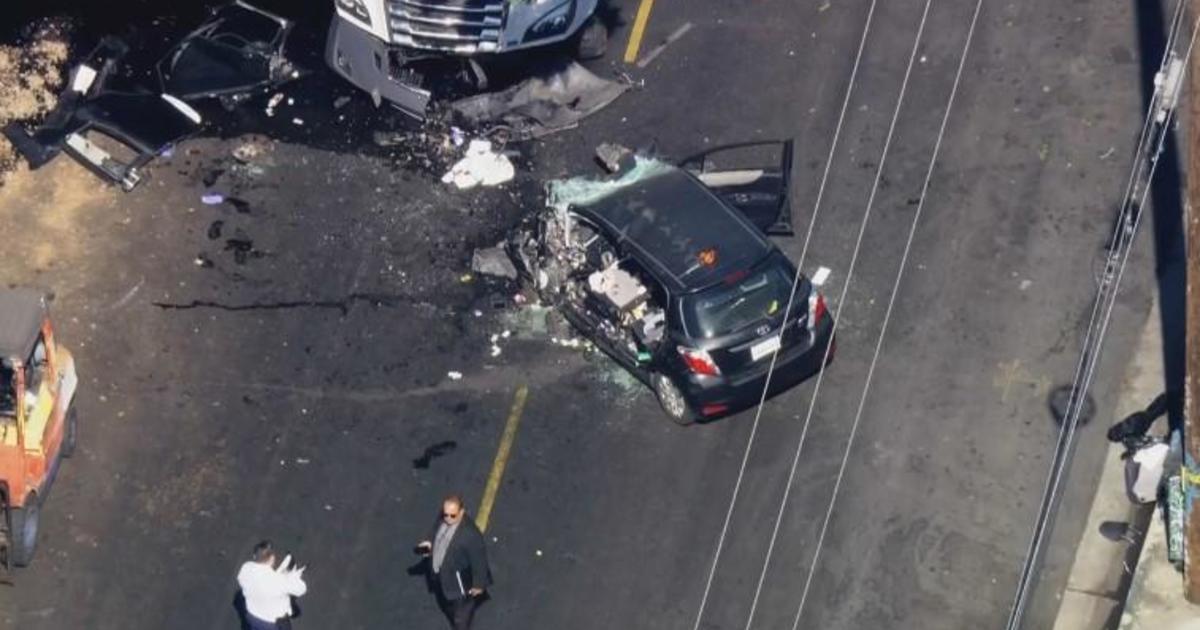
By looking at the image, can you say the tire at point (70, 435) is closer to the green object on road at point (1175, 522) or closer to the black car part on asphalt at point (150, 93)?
the black car part on asphalt at point (150, 93)

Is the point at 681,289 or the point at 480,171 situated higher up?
the point at 681,289

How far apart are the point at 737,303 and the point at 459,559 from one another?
3.94 metres

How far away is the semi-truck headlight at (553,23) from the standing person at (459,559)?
7.24 meters

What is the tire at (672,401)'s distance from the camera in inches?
779

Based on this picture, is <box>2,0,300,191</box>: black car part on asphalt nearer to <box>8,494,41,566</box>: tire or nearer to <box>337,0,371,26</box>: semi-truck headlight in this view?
<box>337,0,371,26</box>: semi-truck headlight

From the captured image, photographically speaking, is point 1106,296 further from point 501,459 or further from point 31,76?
point 31,76

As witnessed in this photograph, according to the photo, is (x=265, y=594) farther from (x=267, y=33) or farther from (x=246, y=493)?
(x=267, y=33)

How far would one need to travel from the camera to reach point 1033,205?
71.6 feet

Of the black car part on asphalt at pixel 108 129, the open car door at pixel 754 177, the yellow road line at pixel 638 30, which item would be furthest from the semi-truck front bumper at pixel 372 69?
the open car door at pixel 754 177

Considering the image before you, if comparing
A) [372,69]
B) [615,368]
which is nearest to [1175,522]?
[615,368]

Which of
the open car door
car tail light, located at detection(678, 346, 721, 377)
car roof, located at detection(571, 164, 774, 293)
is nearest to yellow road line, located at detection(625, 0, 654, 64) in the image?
the open car door

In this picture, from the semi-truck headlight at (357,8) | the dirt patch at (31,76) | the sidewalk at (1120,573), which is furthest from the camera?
the dirt patch at (31,76)

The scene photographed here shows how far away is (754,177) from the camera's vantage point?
22.1m

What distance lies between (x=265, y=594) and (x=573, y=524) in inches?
131
